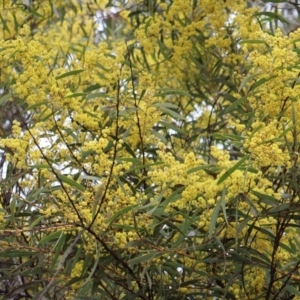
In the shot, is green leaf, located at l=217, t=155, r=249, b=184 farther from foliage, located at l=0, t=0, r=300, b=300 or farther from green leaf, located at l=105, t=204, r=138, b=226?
green leaf, located at l=105, t=204, r=138, b=226

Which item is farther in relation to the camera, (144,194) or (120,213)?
(144,194)

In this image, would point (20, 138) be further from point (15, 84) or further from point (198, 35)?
point (198, 35)

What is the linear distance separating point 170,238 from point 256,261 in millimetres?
228

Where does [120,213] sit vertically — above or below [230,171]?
below

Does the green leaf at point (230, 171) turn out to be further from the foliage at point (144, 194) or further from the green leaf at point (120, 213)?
the green leaf at point (120, 213)

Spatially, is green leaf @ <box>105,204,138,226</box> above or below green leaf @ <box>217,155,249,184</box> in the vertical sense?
below

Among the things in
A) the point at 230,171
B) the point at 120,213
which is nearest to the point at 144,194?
the point at 120,213

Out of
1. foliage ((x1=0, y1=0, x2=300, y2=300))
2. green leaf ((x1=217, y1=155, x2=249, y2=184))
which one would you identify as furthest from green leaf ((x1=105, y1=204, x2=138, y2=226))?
green leaf ((x1=217, y1=155, x2=249, y2=184))

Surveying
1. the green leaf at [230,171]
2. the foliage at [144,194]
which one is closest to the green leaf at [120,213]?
the foliage at [144,194]

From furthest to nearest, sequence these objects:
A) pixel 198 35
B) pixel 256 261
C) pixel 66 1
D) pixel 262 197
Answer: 1. pixel 66 1
2. pixel 198 35
3. pixel 256 261
4. pixel 262 197

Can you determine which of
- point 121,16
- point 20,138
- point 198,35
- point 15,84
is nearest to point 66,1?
point 121,16

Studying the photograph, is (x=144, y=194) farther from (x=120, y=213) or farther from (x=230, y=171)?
(x=230, y=171)

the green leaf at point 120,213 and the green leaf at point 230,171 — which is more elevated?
the green leaf at point 230,171

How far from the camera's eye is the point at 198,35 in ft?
9.32
